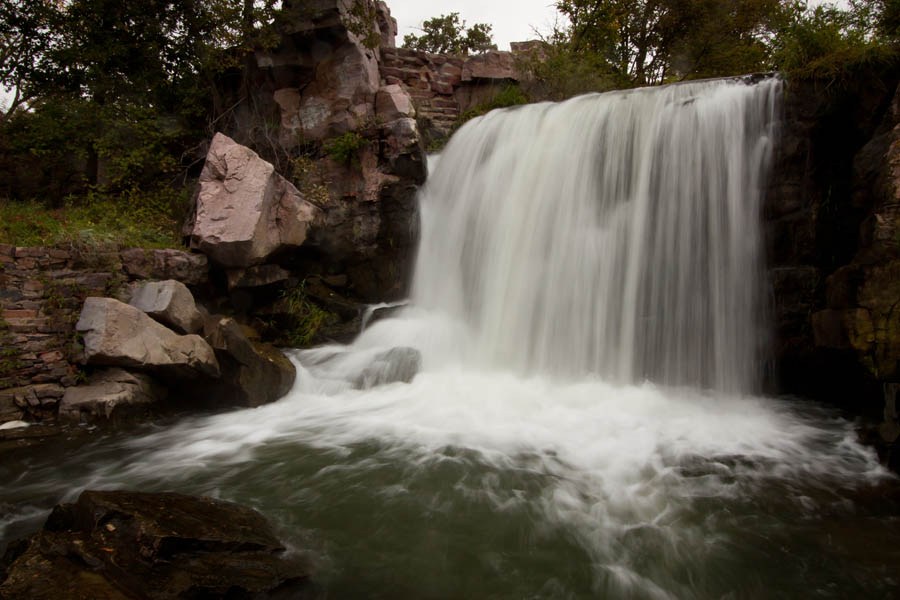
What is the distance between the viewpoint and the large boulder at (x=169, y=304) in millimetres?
6609

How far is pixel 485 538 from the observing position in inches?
148

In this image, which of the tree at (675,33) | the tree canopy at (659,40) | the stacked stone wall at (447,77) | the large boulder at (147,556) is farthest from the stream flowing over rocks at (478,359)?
the tree at (675,33)

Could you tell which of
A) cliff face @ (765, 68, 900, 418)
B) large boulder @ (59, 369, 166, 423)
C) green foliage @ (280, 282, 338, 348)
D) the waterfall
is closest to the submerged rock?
the waterfall

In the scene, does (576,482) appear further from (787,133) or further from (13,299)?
(13,299)

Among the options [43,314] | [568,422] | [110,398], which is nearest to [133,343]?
[110,398]

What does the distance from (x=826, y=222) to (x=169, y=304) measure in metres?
8.81

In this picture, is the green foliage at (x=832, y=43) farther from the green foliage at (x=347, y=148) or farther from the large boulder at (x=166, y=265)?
the large boulder at (x=166, y=265)

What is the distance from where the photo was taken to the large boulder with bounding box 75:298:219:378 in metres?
6.02

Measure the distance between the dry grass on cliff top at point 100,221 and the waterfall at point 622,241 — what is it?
16.1 feet

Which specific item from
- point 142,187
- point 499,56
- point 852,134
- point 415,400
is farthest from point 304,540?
point 499,56

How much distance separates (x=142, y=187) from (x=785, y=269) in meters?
11.6

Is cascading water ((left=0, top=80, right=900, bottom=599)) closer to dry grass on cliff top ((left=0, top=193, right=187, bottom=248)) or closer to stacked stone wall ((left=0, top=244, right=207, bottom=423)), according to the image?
stacked stone wall ((left=0, top=244, right=207, bottom=423))

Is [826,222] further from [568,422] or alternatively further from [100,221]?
[100,221]

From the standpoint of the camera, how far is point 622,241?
762cm
